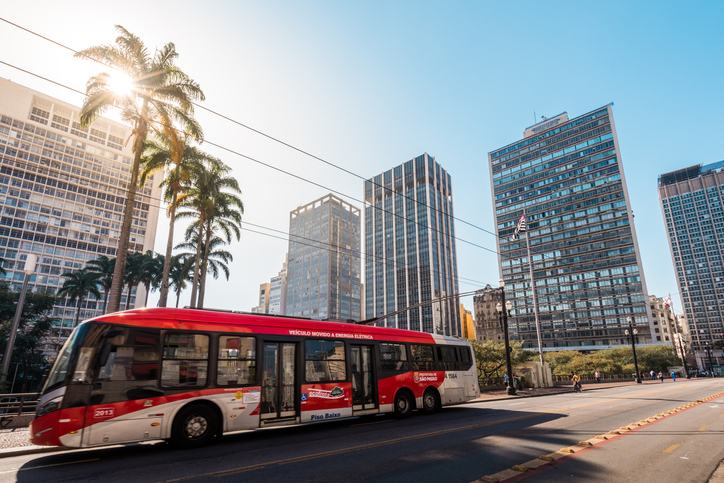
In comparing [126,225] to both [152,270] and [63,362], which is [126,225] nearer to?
[63,362]

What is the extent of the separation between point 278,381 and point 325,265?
14797cm

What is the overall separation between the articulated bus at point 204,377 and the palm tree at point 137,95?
37.5ft

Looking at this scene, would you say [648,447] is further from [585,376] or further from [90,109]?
[585,376]

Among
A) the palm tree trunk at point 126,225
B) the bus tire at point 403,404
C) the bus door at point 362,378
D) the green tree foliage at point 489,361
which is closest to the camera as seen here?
the bus door at point 362,378

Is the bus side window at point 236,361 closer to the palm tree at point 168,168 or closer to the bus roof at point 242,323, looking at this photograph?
the bus roof at point 242,323

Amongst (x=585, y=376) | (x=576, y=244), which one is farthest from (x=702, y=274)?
(x=585, y=376)

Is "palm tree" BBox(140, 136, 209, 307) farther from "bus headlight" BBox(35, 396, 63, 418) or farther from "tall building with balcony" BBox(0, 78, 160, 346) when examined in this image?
"tall building with balcony" BBox(0, 78, 160, 346)

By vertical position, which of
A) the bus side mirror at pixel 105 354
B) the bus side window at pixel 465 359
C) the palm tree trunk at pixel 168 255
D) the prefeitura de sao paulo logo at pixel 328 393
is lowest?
the prefeitura de sao paulo logo at pixel 328 393

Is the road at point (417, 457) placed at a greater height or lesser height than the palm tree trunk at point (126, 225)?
lesser

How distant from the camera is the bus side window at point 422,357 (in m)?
15.1

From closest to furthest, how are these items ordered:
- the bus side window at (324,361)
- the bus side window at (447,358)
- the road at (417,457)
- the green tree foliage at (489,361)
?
1. the road at (417,457)
2. the bus side window at (324,361)
3. the bus side window at (447,358)
4. the green tree foliage at (489,361)

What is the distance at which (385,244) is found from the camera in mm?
162750

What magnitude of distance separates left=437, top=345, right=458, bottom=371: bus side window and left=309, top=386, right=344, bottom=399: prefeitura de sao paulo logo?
5.65 m

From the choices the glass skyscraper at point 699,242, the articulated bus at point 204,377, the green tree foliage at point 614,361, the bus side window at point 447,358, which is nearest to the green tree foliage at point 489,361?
the bus side window at point 447,358
